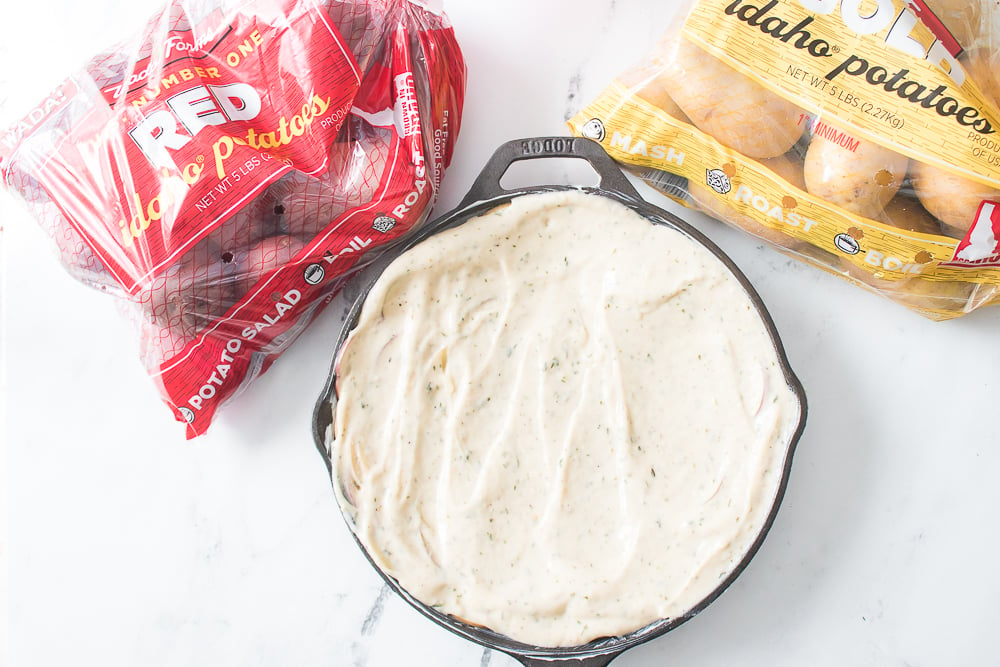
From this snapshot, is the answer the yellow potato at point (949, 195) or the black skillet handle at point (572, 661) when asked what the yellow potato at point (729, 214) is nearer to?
the yellow potato at point (949, 195)

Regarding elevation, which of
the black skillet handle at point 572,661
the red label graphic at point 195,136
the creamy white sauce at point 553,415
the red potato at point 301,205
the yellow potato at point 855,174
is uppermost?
the red label graphic at point 195,136

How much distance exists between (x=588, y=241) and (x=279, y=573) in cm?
62

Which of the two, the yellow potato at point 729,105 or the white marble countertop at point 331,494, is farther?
the white marble countertop at point 331,494

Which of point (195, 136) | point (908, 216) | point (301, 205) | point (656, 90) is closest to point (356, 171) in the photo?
point (301, 205)

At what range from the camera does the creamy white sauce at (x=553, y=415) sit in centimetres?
92

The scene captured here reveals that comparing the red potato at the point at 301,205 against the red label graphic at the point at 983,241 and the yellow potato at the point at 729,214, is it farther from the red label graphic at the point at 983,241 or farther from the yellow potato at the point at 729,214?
the red label graphic at the point at 983,241

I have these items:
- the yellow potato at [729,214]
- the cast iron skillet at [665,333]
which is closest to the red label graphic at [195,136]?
the cast iron skillet at [665,333]

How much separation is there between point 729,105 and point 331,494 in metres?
0.72

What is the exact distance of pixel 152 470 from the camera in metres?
1.07

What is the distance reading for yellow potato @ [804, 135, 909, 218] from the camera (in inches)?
32.5

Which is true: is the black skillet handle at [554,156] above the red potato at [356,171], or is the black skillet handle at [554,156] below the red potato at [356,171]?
below

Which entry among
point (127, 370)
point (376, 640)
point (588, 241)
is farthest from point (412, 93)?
point (376, 640)

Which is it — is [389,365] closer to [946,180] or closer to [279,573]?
[279,573]

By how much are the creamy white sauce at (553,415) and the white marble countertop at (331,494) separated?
13 cm
